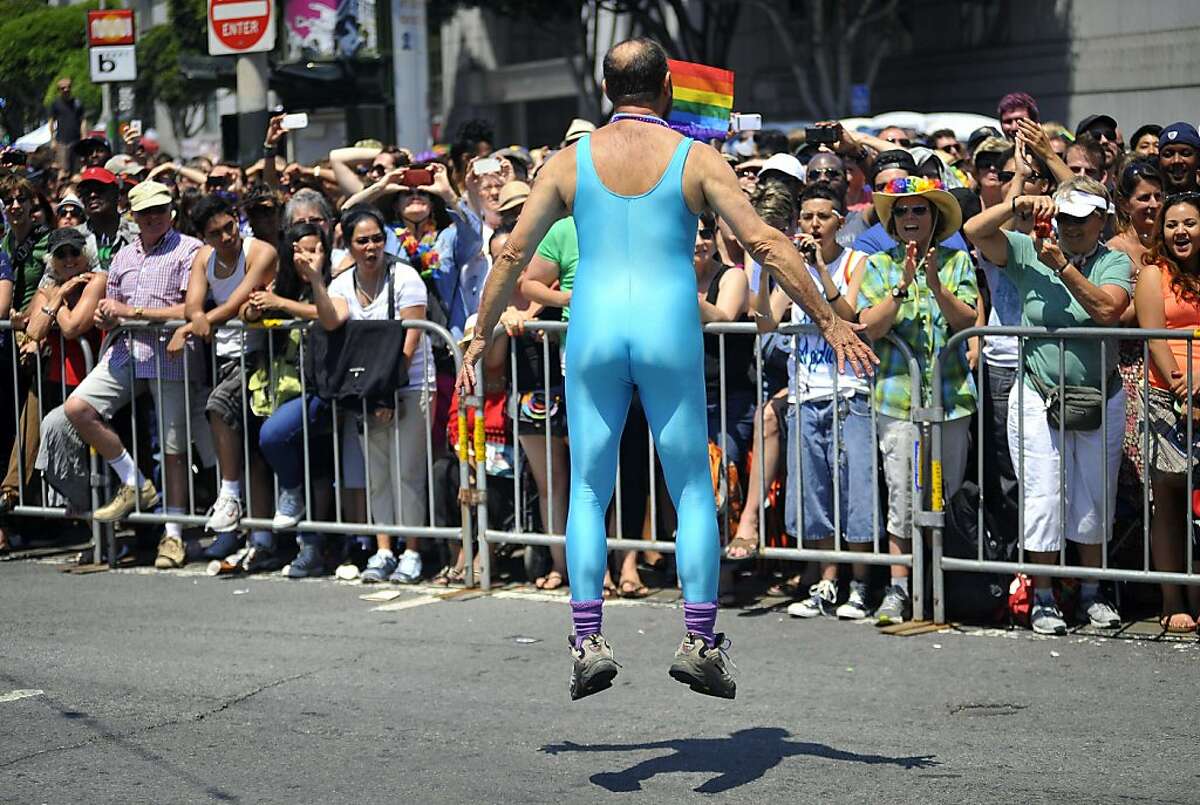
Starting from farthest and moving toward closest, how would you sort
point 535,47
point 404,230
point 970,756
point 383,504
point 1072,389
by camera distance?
point 535,47, point 404,230, point 383,504, point 1072,389, point 970,756

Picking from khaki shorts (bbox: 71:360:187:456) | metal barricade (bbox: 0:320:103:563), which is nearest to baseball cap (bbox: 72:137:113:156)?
metal barricade (bbox: 0:320:103:563)

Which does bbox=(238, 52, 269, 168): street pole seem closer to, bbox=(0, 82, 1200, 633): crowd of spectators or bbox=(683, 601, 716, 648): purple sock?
bbox=(0, 82, 1200, 633): crowd of spectators

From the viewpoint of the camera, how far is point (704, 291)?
9047 millimetres

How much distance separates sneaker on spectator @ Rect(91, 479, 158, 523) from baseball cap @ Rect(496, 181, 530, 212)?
264 centimetres

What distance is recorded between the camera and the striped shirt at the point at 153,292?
404 inches

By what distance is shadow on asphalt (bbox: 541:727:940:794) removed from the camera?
5.86 metres

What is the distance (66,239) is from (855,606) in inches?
208

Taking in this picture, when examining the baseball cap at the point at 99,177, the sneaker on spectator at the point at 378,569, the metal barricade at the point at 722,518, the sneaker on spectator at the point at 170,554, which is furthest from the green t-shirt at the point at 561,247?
the baseball cap at the point at 99,177

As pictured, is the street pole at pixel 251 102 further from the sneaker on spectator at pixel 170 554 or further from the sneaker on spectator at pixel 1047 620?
the sneaker on spectator at pixel 1047 620

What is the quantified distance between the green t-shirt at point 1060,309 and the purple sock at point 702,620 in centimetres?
288

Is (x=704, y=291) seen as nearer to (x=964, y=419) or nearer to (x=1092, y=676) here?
(x=964, y=419)

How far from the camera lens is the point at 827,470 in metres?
8.75

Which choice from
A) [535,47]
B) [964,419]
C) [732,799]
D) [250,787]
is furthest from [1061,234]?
[535,47]

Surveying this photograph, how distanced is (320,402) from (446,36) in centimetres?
5281
